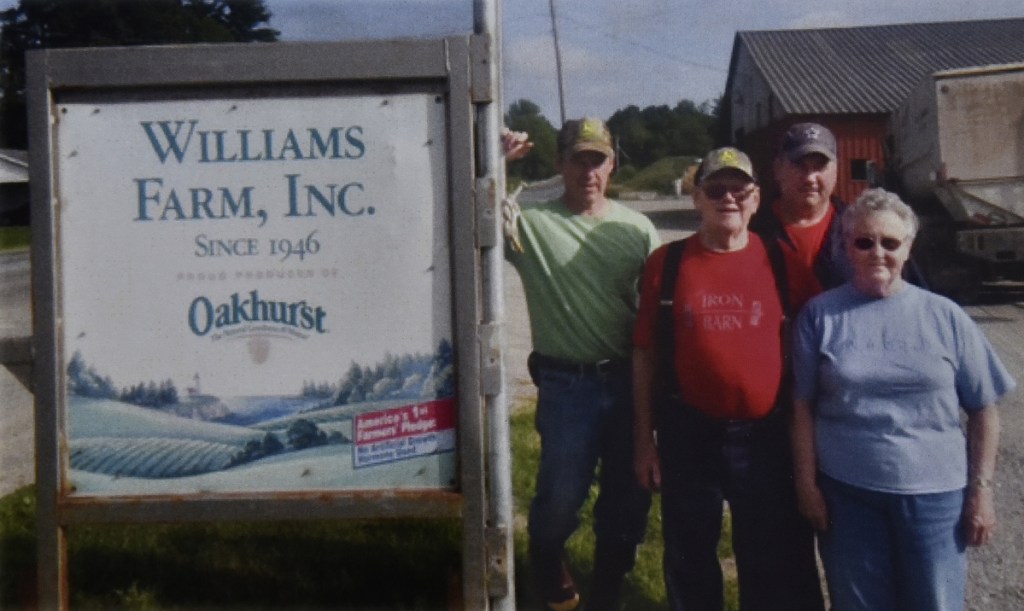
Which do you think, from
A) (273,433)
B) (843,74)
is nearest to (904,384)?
(273,433)

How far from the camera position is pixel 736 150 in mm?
3332

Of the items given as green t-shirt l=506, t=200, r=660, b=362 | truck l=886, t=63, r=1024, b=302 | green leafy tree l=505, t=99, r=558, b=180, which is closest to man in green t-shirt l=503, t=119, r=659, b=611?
green t-shirt l=506, t=200, r=660, b=362

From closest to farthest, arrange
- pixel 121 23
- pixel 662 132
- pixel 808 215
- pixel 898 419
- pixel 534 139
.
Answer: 1. pixel 898 419
2. pixel 808 215
3. pixel 534 139
4. pixel 662 132
5. pixel 121 23

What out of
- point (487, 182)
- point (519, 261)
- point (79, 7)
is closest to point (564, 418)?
point (519, 261)

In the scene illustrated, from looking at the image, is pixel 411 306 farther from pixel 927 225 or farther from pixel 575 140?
pixel 927 225

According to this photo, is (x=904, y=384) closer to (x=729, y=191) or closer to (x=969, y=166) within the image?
(x=729, y=191)

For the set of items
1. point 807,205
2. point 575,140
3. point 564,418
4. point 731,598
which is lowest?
point 731,598

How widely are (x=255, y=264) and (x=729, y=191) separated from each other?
1.39 metres

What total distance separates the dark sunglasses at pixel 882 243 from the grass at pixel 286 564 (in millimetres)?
1513

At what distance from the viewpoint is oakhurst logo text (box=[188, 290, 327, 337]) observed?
3227mm

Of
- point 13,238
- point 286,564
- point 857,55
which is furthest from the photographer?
point 13,238

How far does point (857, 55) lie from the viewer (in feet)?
15.0

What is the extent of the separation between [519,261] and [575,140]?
1.37ft

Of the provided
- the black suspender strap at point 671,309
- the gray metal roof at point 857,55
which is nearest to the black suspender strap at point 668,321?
the black suspender strap at point 671,309
